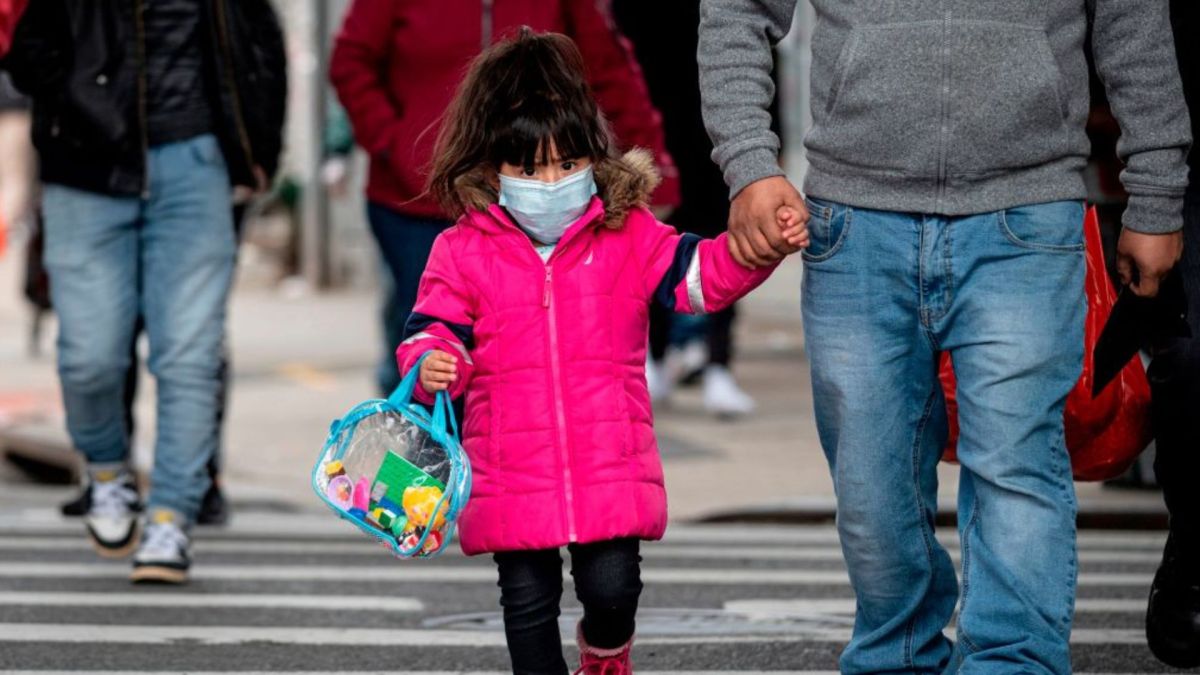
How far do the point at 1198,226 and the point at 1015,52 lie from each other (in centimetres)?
93

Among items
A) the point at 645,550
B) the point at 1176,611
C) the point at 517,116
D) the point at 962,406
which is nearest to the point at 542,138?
the point at 517,116

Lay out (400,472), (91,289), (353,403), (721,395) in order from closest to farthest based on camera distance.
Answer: (400,472) → (91,289) → (721,395) → (353,403)

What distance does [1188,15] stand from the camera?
4.81m

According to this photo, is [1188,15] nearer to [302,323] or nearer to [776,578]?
[776,578]

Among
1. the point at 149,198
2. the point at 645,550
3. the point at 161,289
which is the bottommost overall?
the point at 645,550

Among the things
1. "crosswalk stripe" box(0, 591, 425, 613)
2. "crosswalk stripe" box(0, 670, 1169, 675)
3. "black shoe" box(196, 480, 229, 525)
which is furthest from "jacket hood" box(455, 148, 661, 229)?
"black shoe" box(196, 480, 229, 525)

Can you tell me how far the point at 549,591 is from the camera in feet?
14.4

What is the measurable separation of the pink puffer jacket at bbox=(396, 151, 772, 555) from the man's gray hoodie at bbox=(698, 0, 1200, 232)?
297 millimetres

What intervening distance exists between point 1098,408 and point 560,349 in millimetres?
1115

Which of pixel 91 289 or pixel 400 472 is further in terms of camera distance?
pixel 91 289

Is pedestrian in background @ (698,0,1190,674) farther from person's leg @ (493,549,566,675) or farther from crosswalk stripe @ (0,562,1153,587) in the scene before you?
crosswalk stripe @ (0,562,1153,587)

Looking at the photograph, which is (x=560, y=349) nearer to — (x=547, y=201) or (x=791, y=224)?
(x=547, y=201)

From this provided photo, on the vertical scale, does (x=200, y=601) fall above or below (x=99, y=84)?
below

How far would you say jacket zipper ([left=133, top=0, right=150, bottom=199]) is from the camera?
643 centimetres
